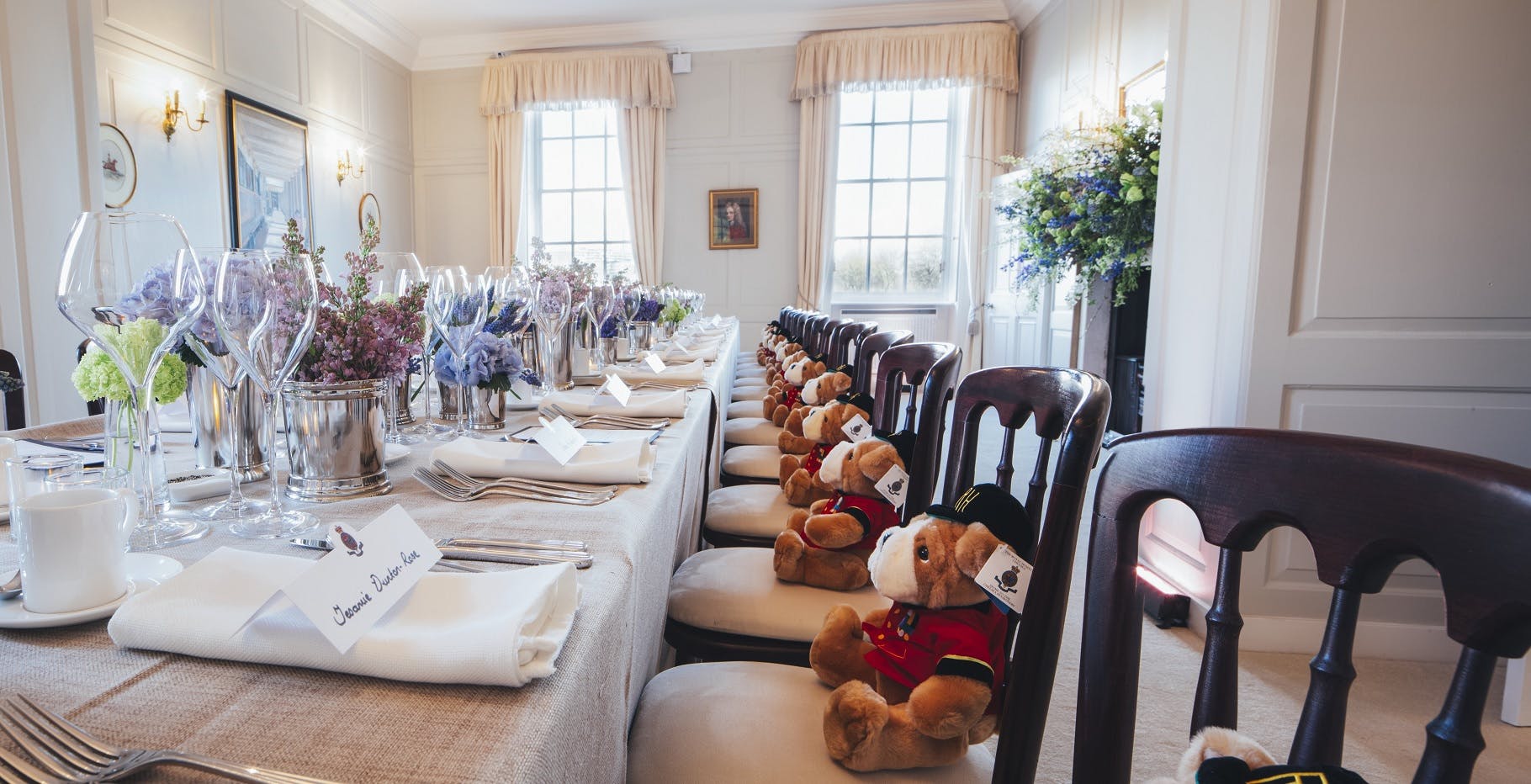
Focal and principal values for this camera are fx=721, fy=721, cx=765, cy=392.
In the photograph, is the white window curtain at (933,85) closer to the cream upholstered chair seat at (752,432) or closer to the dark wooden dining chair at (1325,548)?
the cream upholstered chair seat at (752,432)

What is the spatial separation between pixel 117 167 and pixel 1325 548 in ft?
18.3

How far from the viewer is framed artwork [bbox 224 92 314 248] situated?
4953 mm

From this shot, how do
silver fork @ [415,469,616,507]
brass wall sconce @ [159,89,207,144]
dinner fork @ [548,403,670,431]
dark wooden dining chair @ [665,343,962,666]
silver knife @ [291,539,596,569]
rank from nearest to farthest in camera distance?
1. silver knife @ [291,539,596,569]
2. silver fork @ [415,469,616,507]
3. dark wooden dining chair @ [665,343,962,666]
4. dinner fork @ [548,403,670,431]
5. brass wall sconce @ [159,89,207,144]

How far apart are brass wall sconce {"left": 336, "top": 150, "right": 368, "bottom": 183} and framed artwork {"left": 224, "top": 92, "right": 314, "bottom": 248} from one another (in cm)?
44

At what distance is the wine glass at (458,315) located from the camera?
1.23 meters

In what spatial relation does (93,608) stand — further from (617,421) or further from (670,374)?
(670,374)

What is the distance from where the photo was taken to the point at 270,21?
532cm

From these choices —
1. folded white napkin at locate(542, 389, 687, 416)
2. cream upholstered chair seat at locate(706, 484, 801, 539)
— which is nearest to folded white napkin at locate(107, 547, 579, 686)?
folded white napkin at locate(542, 389, 687, 416)

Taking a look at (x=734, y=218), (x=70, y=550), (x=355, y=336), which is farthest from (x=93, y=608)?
(x=734, y=218)

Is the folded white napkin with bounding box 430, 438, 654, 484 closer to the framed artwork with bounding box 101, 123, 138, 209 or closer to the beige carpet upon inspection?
the beige carpet

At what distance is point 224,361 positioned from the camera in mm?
862

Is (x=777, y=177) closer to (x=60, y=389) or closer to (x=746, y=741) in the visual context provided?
(x=60, y=389)

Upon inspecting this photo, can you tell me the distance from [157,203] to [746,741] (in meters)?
5.31

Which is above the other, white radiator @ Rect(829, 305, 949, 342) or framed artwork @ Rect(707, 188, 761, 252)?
framed artwork @ Rect(707, 188, 761, 252)
